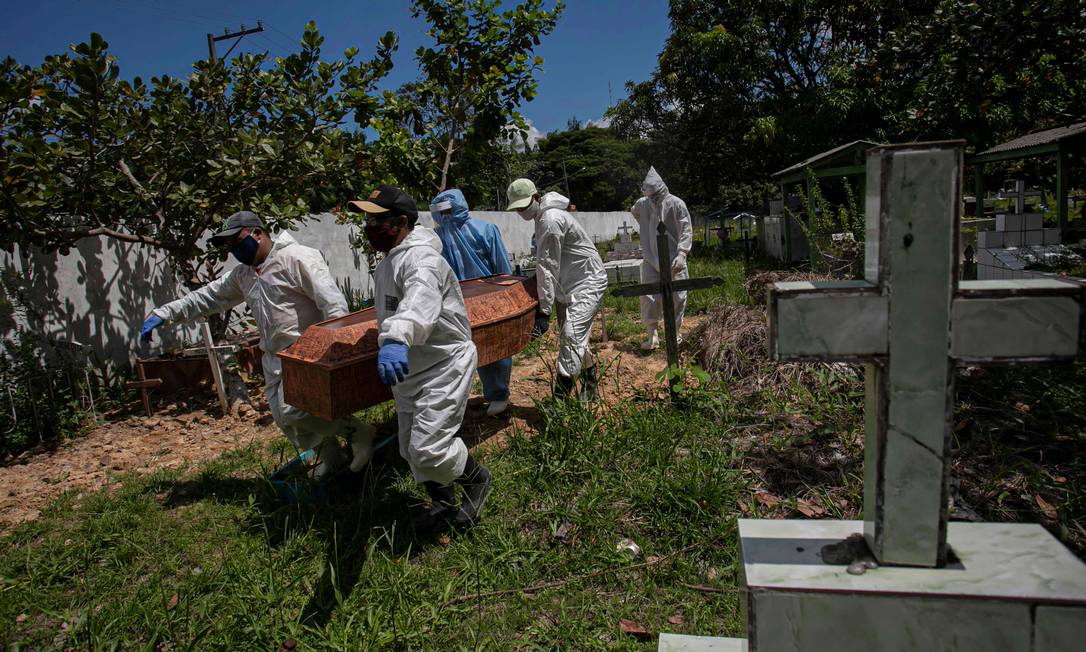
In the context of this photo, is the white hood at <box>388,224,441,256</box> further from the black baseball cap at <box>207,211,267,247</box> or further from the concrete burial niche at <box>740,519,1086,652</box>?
the concrete burial niche at <box>740,519,1086,652</box>

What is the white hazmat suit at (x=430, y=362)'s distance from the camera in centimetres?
292

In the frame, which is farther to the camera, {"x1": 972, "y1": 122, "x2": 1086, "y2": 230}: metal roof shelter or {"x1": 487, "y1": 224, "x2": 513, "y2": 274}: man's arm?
{"x1": 972, "y1": 122, "x2": 1086, "y2": 230}: metal roof shelter

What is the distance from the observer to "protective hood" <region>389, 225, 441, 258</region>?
9.90ft

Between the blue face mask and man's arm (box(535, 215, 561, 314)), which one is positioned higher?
the blue face mask

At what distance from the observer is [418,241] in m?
3.05

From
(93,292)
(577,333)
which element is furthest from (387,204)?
(93,292)

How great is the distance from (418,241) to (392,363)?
797 millimetres

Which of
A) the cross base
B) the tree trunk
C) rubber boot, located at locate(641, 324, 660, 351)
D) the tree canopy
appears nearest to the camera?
the cross base

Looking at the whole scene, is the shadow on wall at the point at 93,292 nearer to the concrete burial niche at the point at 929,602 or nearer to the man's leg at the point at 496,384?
the man's leg at the point at 496,384

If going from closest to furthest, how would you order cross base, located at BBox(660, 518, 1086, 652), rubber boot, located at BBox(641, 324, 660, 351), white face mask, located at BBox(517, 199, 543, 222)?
cross base, located at BBox(660, 518, 1086, 652), white face mask, located at BBox(517, 199, 543, 222), rubber boot, located at BBox(641, 324, 660, 351)

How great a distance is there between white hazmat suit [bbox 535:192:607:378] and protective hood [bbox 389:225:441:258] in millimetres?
1381

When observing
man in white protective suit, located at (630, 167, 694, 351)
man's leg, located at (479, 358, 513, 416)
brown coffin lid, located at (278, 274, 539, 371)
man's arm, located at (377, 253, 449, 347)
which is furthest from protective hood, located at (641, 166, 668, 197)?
man's arm, located at (377, 253, 449, 347)

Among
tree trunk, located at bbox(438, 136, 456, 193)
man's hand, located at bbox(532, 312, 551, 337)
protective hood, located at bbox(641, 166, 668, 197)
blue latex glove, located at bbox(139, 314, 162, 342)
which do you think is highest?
tree trunk, located at bbox(438, 136, 456, 193)

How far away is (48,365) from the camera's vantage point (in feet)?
18.3
